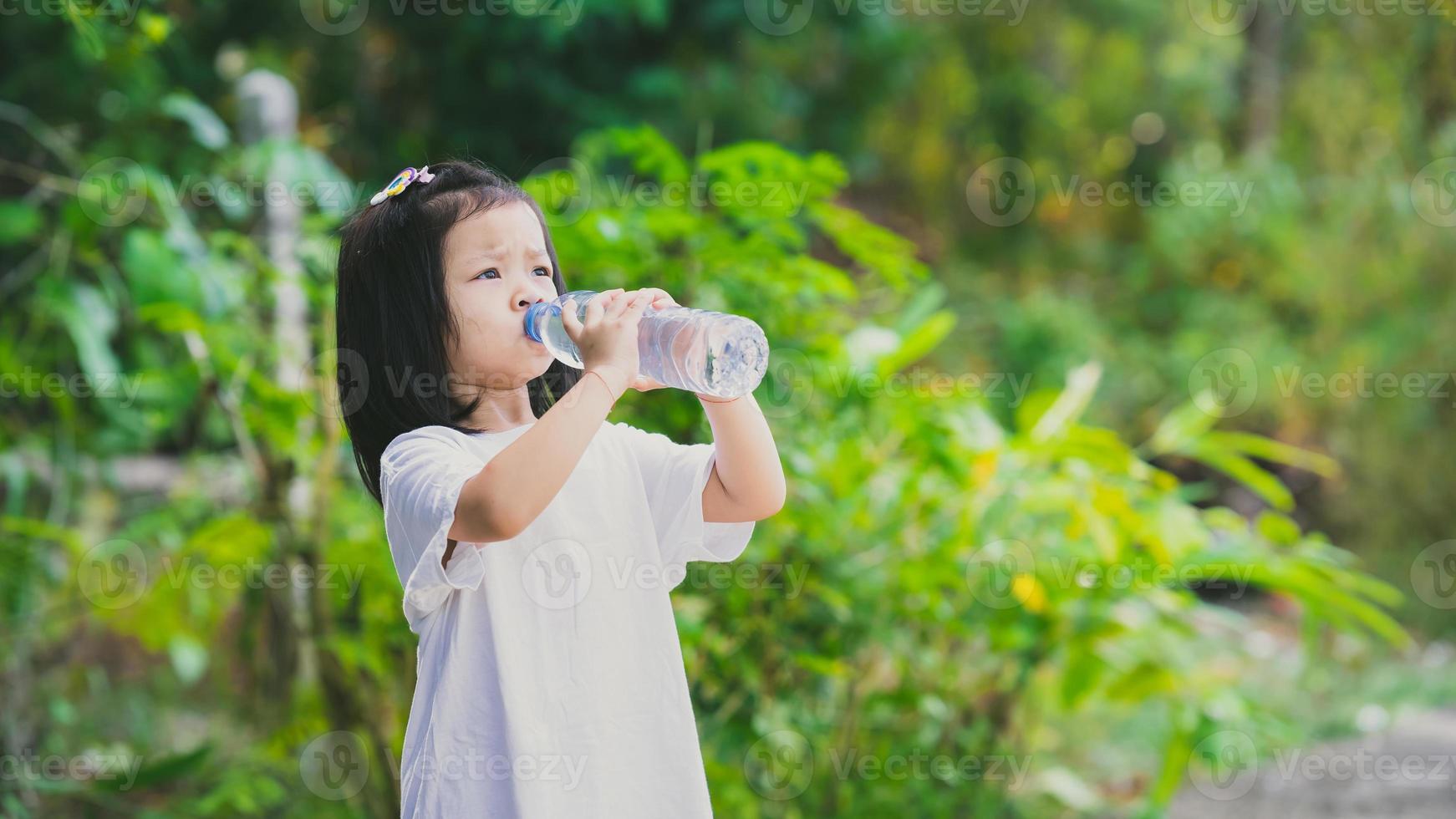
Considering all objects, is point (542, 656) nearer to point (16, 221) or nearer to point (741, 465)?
point (741, 465)


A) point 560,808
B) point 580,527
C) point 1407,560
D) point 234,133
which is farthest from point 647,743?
point 1407,560

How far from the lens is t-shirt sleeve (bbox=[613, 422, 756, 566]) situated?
115cm

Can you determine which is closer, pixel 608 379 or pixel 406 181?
pixel 608 379

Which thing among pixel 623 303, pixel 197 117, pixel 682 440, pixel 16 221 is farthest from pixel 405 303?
pixel 16 221

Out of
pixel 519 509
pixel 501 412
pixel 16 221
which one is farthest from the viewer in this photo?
pixel 16 221

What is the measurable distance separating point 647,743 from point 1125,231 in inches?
264

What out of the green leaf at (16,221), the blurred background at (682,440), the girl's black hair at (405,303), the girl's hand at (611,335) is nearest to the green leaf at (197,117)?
the blurred background at (682,440)

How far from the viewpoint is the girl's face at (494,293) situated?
111 centimetres

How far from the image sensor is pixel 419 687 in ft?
3.60

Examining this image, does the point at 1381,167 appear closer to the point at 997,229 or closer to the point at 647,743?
the point at 997,229

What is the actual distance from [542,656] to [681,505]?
191 mm

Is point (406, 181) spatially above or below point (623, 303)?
above

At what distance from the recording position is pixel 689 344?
1.05 meters

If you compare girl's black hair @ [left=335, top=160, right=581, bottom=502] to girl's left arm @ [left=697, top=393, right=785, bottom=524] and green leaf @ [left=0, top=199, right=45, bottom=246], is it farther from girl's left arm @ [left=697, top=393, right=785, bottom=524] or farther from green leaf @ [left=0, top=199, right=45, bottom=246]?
green leaf @ [left=0, top=199, right=45, bottom=246]
